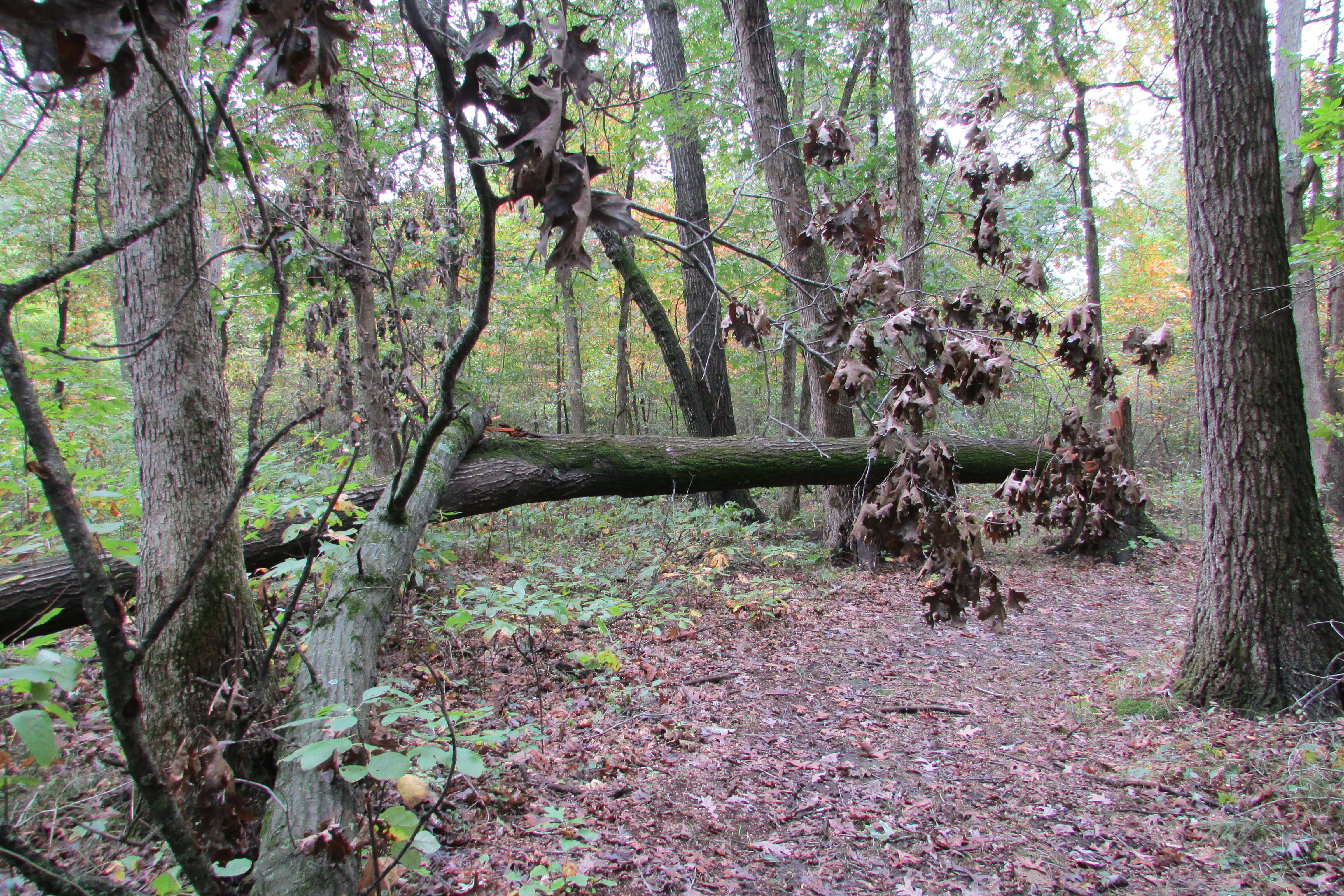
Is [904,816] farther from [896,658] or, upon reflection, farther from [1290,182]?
[1290,182]

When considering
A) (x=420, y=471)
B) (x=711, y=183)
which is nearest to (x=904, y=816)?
(x=420, y=471)

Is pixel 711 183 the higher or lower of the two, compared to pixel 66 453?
higher

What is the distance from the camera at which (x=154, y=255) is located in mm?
2740

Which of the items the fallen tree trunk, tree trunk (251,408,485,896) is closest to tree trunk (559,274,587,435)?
the fallen tree trunk

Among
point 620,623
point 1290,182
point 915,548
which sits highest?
point 1290,182

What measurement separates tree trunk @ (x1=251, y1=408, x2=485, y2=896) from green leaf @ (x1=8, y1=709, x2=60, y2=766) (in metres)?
0.82

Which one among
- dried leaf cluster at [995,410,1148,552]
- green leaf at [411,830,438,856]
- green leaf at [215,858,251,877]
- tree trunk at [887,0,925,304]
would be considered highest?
tree trunk at [887,0,925,304]

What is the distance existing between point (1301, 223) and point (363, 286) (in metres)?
13.8

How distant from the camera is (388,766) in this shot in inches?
63.4

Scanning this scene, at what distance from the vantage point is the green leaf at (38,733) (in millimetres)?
1110

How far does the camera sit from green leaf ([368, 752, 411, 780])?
1.58m

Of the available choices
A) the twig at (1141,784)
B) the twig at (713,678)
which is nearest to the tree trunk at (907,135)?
the twig at (713,678)

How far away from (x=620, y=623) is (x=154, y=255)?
3830mm

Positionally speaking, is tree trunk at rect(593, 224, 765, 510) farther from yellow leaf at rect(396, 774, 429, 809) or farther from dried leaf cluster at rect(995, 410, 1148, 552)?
yellow leaf at rect(396, 774, 429, 809)
